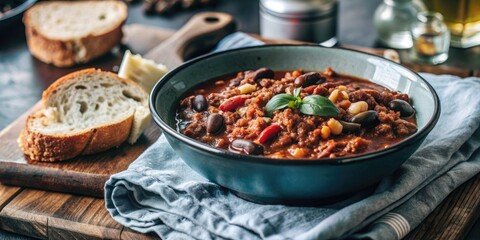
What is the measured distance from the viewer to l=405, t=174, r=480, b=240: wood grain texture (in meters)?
3.20

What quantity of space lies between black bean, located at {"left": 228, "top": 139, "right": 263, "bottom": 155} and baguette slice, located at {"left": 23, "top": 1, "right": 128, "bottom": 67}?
99.6 inches

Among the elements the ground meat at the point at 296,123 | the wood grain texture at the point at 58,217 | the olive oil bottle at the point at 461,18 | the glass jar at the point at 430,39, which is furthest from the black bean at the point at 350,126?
the olive oil bottle at the point at 461,18

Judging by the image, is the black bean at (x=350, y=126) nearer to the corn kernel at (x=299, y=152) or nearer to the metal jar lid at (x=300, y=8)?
the corn kernel at (x=299, y=152)

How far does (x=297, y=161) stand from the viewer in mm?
2887

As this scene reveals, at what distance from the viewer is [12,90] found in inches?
207

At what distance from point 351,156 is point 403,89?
40.7 inches

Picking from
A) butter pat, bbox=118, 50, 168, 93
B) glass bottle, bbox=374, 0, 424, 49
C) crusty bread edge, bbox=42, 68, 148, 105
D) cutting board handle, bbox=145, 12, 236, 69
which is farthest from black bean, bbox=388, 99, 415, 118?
glass bottle, bbox=374, 0, 424, 49

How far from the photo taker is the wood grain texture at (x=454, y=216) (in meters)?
3.20

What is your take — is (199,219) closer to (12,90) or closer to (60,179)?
(60,179)

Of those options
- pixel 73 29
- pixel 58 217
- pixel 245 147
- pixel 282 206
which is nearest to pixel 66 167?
pixel 58 217

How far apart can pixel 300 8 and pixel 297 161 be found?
277 centimetres

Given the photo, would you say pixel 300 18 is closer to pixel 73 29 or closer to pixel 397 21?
pixel 397 21

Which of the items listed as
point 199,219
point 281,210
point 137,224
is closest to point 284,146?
point 281,210

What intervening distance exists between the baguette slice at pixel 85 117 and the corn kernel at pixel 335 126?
1353 millimetres
